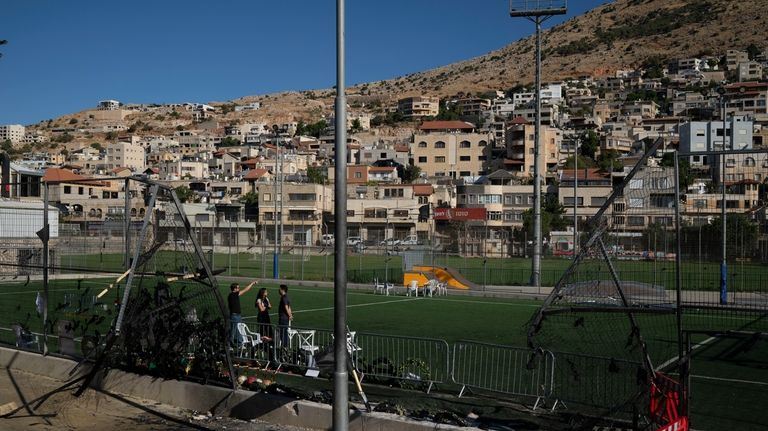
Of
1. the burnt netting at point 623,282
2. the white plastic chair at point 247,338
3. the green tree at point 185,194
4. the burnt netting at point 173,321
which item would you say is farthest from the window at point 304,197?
the burnt netting at point 623,282

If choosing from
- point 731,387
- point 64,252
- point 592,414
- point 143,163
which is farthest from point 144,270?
point 143,163

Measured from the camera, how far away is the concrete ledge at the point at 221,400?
31.8 feet

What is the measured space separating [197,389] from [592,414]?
574 centimetres

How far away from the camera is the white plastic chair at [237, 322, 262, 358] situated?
13.8 metres

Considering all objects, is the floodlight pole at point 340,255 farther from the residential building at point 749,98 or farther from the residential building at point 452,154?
the residential building at point 749,98

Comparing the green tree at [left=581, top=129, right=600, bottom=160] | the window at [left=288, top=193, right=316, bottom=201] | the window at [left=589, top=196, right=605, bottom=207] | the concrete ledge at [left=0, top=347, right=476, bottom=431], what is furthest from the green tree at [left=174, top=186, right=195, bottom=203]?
the concrete ledge at [left=0, top=347, right=476, bottom=431]

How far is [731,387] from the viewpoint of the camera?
12.7 m

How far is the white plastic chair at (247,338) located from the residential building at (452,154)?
4464 inches

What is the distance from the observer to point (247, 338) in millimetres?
14859

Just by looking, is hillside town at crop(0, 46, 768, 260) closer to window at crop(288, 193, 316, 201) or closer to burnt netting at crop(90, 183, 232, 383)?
window at crop(288, 193, 316, 201)

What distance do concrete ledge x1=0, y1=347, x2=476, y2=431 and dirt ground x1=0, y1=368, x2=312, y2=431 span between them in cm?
13

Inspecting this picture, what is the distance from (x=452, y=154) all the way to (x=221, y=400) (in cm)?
11942

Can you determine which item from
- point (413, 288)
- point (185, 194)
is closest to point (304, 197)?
point (185, 194)

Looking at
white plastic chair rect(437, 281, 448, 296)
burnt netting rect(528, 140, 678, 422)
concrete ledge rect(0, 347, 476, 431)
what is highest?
burnt netting rect(528, 140, 678, 422)
